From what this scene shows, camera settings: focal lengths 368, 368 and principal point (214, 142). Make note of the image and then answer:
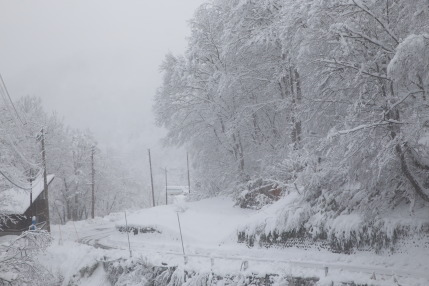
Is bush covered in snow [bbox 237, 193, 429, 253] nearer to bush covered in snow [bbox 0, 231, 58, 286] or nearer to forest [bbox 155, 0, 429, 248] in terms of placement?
forest [bbox 155, 0, 429, 248]

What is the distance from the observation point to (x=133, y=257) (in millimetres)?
16094

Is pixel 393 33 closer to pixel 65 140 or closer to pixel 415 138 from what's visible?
pixel 415 138

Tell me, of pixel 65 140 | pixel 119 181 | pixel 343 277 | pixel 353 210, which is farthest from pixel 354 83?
pixel 119 181

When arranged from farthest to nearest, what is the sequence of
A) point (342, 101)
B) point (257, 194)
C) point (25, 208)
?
point (25, 208) < point (257, 194) < point (342, 101)

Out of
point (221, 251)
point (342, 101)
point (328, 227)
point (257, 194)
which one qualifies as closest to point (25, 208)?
point (257, 194)

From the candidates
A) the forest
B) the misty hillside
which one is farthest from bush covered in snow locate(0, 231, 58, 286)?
the forest

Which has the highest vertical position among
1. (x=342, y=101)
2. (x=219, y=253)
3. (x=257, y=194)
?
Result: (x=342, y=101)

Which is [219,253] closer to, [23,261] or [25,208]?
[23,261]

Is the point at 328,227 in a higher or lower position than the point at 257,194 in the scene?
lower

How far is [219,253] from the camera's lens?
49.1 ft

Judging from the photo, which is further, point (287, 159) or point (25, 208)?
point (25, 208)

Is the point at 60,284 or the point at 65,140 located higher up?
the point at 65,140

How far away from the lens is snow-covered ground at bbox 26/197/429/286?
992 cm

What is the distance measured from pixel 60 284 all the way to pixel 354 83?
1608cm
